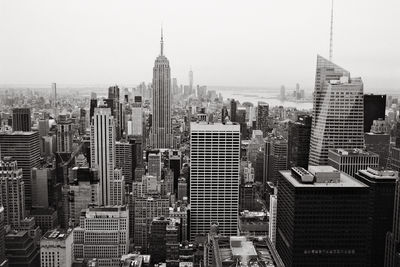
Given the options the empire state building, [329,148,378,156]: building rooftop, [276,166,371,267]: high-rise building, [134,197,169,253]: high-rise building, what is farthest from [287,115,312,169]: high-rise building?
the empire state building

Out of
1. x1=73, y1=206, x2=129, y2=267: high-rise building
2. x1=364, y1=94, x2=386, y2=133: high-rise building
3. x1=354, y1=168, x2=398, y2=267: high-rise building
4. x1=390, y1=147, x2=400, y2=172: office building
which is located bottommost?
x1=73, y1=206, x2=129, y2=267: high-rise building

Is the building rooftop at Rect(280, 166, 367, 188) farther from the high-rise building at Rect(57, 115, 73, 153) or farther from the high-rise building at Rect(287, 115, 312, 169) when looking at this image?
the high-rise building at Rect(57, 115, 73, 153)

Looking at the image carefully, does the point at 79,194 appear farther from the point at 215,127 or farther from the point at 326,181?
the point at 326,181

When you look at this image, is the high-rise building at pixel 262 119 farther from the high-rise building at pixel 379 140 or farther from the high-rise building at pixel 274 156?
the high-rise building at pixel 379 140

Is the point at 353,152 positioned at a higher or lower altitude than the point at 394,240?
higher

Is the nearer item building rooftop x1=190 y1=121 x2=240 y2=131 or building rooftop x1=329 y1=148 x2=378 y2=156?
building rooftop x1=329 y1=148 x2=378 y2=156

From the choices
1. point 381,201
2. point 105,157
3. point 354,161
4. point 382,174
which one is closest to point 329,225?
point 381,201

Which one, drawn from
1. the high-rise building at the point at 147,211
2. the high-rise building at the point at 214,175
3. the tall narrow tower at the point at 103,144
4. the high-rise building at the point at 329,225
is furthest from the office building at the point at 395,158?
the tall narrow tower at the point at 103,144
